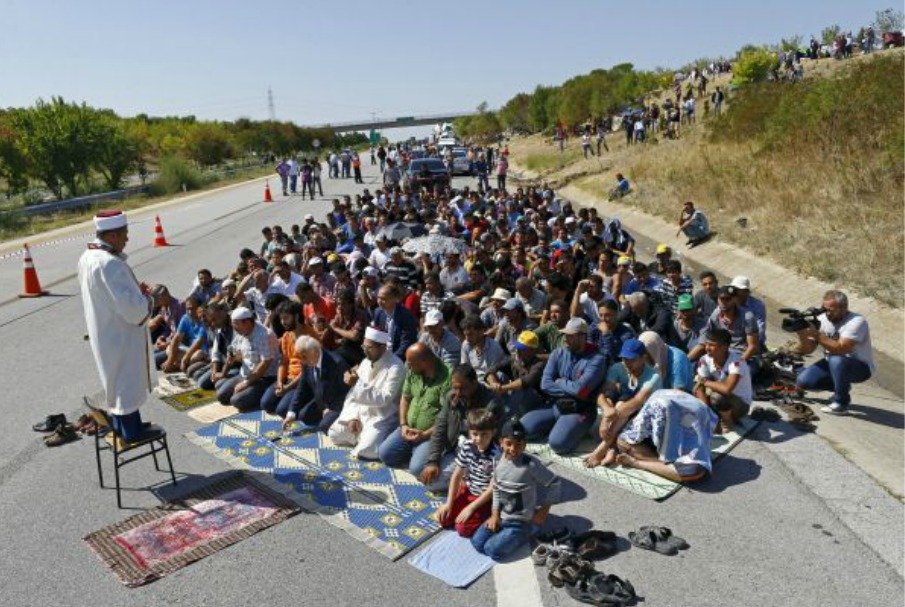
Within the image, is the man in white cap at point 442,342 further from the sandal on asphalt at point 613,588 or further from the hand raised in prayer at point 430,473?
the sandal on asphalt at point 613,588

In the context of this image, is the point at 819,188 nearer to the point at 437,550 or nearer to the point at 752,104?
the point at 752,104

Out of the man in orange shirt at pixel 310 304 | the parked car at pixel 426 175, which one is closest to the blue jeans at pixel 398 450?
the man in orange shirt at pixel 310 304

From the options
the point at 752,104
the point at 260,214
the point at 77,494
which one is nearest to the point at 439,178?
the point at 260,214

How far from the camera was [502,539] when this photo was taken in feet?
15.2

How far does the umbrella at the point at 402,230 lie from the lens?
13.6 m

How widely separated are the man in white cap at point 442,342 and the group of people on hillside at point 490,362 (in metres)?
0.02

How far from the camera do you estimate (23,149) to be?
4000cm

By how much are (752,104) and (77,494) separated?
26810 millimetres

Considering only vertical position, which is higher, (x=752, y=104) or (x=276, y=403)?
(x=752, y=104)

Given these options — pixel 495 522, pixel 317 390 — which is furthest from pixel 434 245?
pixel 495 522

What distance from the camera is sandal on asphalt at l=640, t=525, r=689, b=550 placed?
15.5 ft

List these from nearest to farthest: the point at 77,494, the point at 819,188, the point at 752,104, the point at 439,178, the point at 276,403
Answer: the point at 77,494, the point at 276,403, the point at 819,188, the point at 752,104, the point at 439,178

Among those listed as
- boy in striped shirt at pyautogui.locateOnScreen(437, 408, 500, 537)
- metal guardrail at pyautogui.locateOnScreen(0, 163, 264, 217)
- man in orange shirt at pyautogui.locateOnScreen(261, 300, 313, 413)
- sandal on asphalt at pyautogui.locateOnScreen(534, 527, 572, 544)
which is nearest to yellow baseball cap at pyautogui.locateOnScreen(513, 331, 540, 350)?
boy in striped shirt at pyautogui.locateOnScreen(437, 408, 500, 537)

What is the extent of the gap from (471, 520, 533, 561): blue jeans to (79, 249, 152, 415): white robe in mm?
2888
